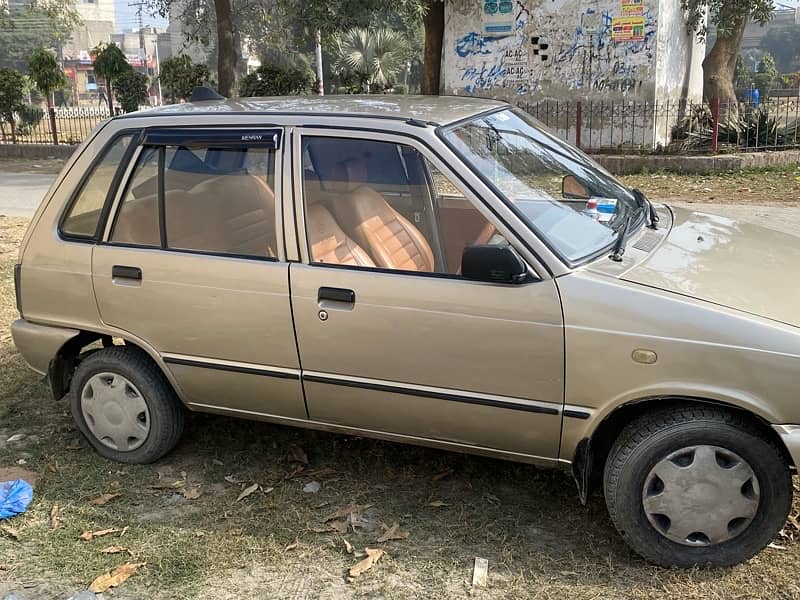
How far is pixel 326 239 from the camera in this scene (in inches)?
153

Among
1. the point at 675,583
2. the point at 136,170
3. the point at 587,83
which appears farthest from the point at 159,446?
the point at 587,83

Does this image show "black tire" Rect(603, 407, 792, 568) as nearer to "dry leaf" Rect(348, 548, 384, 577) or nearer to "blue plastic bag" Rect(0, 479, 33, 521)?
"dry leaf" Rect(348, 548, 384, 577)

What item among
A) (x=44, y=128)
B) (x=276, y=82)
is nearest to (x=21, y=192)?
(x=276, y=82)

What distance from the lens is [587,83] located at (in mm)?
16531

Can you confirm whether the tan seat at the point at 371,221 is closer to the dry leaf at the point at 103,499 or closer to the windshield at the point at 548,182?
→ the windshield at the point at 548,182

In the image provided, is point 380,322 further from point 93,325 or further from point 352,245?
point 93,325

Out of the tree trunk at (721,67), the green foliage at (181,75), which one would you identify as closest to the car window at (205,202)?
the tree trunk at (721,67)

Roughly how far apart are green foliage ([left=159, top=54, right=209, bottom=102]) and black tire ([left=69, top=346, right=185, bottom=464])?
17.6m

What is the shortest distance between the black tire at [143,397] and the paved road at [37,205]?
5.34m

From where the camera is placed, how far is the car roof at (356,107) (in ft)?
12.8

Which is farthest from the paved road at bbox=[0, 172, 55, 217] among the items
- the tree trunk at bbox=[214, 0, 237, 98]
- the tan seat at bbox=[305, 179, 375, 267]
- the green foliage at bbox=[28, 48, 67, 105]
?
the tan seat at bbox=[305, 179, 375, 267]

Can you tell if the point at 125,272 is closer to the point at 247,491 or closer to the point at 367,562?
the point at 247,491

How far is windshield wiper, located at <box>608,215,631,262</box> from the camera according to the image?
3.56 meters

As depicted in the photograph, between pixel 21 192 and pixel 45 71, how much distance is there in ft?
26.3
